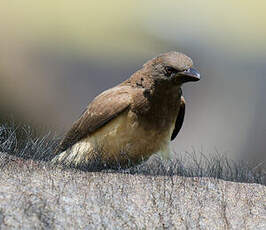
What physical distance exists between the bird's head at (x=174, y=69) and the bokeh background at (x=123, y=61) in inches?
265

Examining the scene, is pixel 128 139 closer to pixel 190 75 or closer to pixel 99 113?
pixel 99 113

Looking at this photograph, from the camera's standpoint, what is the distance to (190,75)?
734 cm

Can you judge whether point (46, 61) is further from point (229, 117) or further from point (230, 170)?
point (230, 170)

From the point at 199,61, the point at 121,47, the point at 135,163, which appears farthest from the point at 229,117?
the point at 135,163

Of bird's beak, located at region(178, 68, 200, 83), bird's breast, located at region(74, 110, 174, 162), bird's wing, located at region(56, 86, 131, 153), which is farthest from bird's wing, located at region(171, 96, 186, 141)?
bird's beak, located at region(178, 68, 200, 83)

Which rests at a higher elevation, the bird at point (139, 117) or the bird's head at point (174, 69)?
the bird's head at point (174, 69)

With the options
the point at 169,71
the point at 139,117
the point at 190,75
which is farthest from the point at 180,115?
the point at 190,75

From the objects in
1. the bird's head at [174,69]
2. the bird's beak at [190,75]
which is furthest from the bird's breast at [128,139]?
the bird's beak at [190,75]

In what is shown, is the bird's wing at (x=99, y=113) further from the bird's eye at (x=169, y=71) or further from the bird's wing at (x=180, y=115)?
the bird's wing at (x=180, y=115)

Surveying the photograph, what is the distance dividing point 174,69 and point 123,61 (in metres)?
8.80

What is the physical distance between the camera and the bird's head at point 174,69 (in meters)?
7.41

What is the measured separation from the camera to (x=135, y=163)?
7551 mm

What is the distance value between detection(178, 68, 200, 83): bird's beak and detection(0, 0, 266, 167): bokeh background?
7008mm

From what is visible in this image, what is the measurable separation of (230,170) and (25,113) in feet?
26.2
